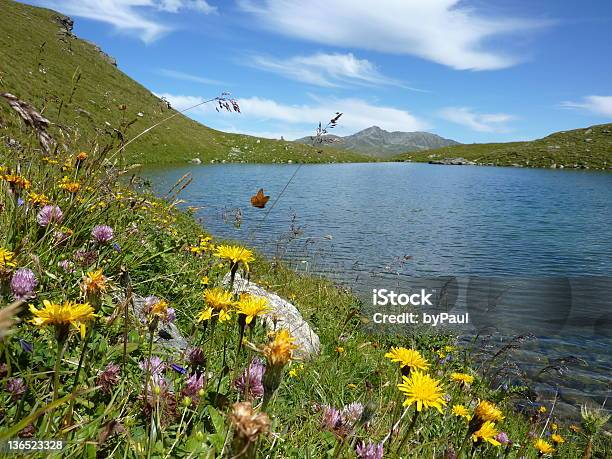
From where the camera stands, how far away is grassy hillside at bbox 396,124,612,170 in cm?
10062

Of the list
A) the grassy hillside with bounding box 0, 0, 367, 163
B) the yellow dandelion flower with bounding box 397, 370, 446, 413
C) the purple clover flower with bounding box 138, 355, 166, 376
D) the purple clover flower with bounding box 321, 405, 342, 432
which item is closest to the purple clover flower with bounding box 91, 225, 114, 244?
the purple clover flower with bounding box 138, 355, 166, 376

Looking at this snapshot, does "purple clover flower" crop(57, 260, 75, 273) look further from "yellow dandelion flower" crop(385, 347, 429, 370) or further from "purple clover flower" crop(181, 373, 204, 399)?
"yellow dandelion flower" crop(385, 347, 429, 370)

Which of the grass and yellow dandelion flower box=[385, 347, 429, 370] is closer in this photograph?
the grass

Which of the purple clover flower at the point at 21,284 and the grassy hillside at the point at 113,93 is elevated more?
the grassy hillside at the point at 113,93

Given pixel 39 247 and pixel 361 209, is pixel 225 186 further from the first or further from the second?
pixel 39 247

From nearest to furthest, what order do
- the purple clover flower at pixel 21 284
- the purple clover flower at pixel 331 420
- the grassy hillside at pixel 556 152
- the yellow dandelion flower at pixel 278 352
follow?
1. the yellow dandelion flower at pixel 278 352
2. the purple clover flower at pixel 21 284
3. the purple clover flower at pixel 331 420
4. the grassy hillside at pixel 556 152

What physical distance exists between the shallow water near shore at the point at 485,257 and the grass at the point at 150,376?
379 centimetres

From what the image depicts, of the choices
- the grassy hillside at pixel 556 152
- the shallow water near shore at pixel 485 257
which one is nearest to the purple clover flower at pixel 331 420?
the shallow water near shore at pixel 485 257

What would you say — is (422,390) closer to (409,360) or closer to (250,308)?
(409,360)

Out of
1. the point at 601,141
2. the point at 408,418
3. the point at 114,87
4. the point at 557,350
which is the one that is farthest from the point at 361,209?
the point at 601,141

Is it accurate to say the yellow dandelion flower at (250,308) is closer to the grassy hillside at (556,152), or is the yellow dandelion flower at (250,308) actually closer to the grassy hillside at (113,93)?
the grassy hillside at (113,93)

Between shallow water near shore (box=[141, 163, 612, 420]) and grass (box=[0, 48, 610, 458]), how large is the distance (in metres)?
3.79

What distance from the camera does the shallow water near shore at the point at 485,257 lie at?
9570 millimetres

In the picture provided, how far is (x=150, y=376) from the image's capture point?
2.19m
